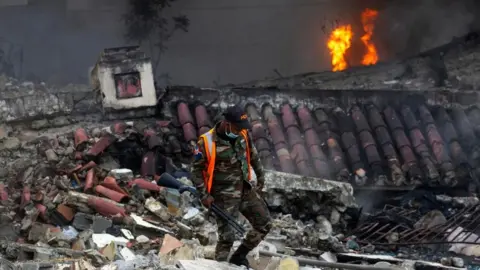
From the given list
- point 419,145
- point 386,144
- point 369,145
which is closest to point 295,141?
point 369,145

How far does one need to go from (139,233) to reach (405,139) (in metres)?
6.08

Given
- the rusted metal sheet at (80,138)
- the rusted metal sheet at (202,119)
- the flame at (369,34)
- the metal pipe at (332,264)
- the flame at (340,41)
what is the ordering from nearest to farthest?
the metal pipe at (332,264)
the rusted metal sheet at (80,138)
the rusted metal sheet at (202,119)
the flame at (369,34)
the flame at (340,41)

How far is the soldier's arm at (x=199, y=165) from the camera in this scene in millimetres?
7562

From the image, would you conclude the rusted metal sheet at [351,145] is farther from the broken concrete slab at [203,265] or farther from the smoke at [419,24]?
the smoke at [419,24]

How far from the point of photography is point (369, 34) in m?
21.2

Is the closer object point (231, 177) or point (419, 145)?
point (231, 177)

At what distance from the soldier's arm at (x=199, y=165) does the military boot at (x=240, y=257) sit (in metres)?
0.69

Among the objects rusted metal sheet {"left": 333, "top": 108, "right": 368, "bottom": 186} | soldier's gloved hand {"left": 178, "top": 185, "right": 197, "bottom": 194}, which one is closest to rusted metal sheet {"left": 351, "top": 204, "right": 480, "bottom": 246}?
rusted metal sheet {"left": 333, "top": 108, "right": 368, "bottom": 186}

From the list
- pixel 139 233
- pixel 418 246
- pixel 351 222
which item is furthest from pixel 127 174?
pixel 418 246

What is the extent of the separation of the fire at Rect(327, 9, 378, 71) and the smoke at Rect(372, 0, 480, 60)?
20cm

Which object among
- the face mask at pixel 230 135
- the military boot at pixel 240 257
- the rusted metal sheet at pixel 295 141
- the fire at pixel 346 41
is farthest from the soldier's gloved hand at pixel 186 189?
the fire at pixel 346 41

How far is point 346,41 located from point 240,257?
14557 millimetres

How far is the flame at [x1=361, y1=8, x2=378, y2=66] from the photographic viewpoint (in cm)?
2117

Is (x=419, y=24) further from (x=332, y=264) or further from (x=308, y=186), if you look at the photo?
(x=332, y=264)
